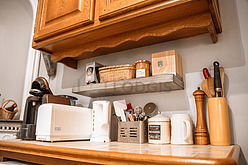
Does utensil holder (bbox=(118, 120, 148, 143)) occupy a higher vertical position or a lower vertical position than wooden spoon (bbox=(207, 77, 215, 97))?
lower

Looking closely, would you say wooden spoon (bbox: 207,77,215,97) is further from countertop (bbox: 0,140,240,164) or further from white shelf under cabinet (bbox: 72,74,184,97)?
countertop (bbox: 0,140,240,164)

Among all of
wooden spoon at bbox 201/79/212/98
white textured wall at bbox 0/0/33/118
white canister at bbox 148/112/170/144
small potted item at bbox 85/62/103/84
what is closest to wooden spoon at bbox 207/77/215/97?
wooden spoon at bbox 201/79/212/98

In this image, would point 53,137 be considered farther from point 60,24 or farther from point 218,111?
point 218,111

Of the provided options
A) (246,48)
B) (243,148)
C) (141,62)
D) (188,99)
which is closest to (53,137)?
(141,62)

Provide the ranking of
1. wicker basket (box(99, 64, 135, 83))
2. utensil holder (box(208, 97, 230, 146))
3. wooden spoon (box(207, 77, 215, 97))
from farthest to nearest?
wicker basket (box(99, 64, 135, 83)) < wooden spoon (box(207, 77, 215, 97)) < utensil holder (box(208, 97, 230, 146))

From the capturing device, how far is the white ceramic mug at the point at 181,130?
1.09 metres

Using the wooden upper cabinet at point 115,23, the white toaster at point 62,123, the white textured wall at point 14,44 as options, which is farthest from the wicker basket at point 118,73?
the white textured wall at point 14,44

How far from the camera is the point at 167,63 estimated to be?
125 cm

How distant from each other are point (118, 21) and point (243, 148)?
992mm

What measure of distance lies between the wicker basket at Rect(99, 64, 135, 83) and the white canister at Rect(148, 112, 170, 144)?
1.13 feet

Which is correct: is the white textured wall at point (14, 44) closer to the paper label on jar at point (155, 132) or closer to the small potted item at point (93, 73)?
the small potted item at point (93, 73)

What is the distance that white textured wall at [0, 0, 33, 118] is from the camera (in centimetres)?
235

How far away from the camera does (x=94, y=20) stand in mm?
1268

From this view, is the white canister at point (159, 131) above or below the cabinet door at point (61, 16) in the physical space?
below
